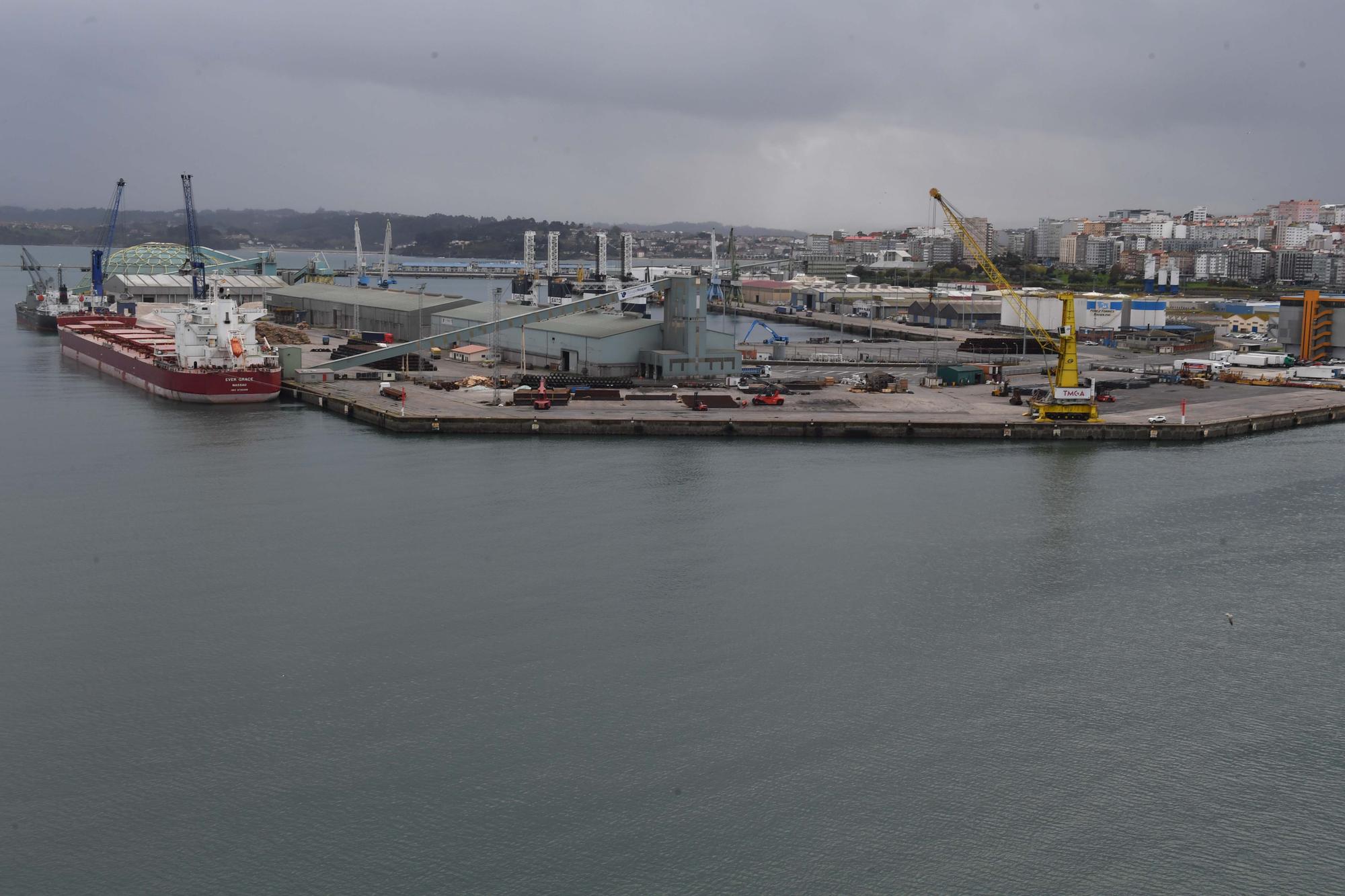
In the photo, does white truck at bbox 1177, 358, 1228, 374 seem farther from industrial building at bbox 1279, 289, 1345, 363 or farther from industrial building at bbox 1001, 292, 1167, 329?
industrial building at bbox 1001, 292, 1167, 329

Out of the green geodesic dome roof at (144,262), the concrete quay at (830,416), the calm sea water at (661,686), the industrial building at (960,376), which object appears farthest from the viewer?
the green geodesic dome roof at (144,262)

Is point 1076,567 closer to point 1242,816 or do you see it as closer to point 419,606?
point 1242,816

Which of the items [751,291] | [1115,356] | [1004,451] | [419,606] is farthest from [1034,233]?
[419,606]

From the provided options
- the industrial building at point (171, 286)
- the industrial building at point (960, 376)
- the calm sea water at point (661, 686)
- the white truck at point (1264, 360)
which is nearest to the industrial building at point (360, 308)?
the industrial building at point (171, 286)

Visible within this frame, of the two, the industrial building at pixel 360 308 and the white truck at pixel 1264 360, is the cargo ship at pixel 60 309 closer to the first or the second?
the industrial building at pixel 360 308

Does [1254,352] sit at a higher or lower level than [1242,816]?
higher

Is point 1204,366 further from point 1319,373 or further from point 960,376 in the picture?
point 960,376

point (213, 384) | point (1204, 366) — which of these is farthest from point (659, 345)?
point (1204, 366)
